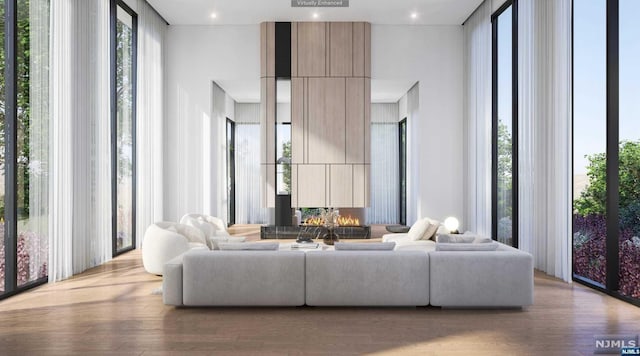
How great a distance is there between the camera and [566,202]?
5.46 metres

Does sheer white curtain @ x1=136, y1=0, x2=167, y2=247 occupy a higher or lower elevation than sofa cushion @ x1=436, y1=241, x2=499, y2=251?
higher

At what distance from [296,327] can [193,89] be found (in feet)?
21.4

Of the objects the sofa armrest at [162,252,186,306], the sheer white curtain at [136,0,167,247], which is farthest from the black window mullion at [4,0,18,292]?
the sheer white curtain at [136,0,167,247]

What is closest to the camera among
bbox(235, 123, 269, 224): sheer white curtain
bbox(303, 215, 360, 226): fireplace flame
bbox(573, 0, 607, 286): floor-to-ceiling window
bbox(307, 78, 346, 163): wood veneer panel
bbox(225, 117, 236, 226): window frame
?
bbox(573, 0, 607, 286): floor-to-ceiling window

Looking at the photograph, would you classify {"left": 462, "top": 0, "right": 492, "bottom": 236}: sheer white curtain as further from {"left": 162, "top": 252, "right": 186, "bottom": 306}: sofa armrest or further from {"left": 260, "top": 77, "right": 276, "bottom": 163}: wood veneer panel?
{"left": 162, "top": 252, "right": 186, "bottom": 306}: sofa armrest

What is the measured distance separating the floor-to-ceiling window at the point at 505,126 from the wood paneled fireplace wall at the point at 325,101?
2.34m

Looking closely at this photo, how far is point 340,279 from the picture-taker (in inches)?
171

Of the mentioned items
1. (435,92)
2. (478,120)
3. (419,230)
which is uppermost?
(435,92)

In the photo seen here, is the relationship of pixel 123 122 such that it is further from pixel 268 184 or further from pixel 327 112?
pixel 327 112

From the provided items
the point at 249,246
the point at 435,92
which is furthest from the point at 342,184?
the point at 249,246

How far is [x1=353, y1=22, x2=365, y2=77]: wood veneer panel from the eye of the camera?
8914 mm

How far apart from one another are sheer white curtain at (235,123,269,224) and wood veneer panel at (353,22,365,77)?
15.0 ft

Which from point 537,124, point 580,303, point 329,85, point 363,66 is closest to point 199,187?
point 329,85

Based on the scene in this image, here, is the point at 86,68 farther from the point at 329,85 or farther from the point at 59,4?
the point at 329,85
